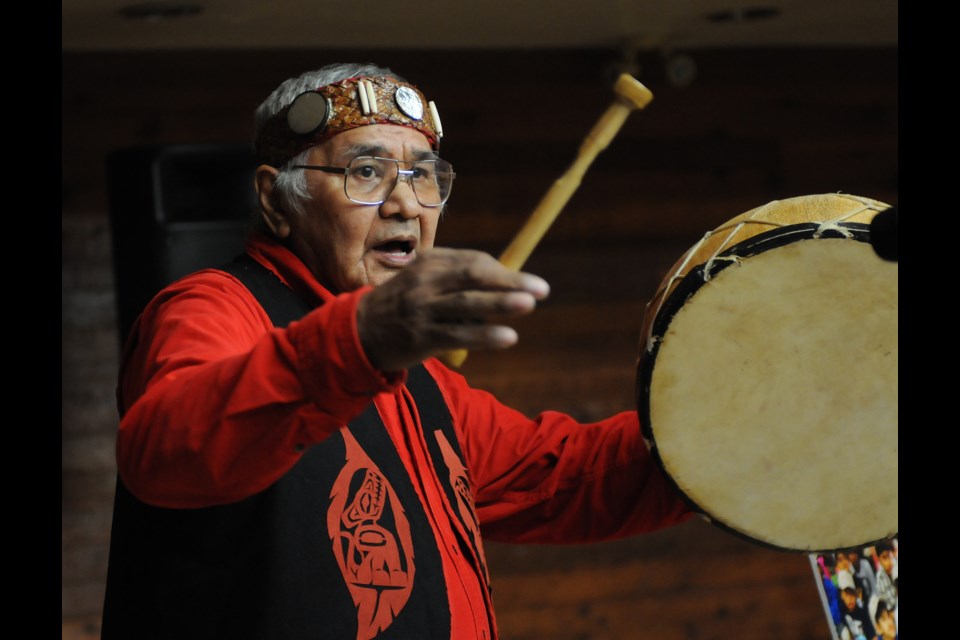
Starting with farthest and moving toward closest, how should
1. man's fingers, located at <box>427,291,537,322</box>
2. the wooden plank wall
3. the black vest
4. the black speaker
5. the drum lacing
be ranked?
the wooden plank wall < the black speaker < the drum lacing < the black vest < man's fingers, located at <box>427,291,537,322</box>

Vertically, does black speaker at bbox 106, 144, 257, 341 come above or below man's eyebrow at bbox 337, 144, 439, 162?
above

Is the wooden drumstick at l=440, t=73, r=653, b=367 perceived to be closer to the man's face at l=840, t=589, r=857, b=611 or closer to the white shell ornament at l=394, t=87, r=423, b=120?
the white shell ornament at l=394, t=87, r=423, b=120

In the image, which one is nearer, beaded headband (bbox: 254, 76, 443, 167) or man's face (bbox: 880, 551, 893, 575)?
beaded headband (bbox: 254, 76, 443, 167)

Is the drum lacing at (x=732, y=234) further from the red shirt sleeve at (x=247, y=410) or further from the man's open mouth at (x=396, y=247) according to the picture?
the red shirt sleeve at (x=247, y=410)

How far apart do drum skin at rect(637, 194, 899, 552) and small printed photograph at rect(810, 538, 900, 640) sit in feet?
2.36

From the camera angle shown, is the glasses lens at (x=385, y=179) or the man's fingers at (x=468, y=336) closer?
the man's fingers at (x=468, y=336)

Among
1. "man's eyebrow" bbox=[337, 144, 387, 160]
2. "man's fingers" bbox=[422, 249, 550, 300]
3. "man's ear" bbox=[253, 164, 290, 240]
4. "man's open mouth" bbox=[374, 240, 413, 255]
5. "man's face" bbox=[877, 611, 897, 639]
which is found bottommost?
"man's face" bbox=[877, 611, 897, 639]

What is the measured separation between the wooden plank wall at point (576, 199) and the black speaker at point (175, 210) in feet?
1.97

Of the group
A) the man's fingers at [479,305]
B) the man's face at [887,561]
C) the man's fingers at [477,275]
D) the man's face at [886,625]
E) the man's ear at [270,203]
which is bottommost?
the man's face at [886,625]

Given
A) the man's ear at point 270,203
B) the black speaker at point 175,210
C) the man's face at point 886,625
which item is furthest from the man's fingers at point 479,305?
the black speaker at point 175,210

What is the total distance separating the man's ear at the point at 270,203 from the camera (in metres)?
1.88

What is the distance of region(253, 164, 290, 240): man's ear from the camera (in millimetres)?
1879

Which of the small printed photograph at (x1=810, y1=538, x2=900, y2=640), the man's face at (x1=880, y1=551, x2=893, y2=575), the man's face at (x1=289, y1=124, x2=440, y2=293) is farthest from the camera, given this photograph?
the man's face at (x1=880, y1=551, x2=893, y2=575)

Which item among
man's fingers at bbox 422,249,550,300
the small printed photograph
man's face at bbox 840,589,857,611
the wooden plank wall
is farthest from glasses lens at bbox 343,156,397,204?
the wooden plank wall
